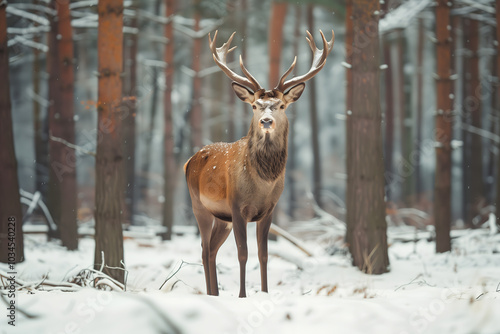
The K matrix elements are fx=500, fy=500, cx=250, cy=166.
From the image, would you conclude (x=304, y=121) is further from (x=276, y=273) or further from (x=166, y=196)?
(x=276, y=273)

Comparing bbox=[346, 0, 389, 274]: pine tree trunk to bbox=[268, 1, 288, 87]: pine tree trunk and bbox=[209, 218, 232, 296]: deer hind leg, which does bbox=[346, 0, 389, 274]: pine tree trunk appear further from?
bbox=[268, 1, 288, 87]: pine tree trunk

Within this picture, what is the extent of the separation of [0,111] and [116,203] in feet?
7.86

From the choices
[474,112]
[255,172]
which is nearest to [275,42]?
[474,112]

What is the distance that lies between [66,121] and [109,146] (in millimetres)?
3633

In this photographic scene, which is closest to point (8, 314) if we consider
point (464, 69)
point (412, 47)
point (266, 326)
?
point (266, 326)

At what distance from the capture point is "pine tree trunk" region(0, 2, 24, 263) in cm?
672

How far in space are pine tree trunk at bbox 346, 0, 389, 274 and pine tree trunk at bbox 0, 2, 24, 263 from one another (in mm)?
4601

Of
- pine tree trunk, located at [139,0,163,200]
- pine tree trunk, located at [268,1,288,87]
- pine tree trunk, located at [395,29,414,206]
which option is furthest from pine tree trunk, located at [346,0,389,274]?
pine tree trunk, located at [395,29,414,206]

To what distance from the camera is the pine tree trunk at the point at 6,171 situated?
265 inches

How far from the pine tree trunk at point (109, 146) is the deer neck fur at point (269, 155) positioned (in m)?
2.14

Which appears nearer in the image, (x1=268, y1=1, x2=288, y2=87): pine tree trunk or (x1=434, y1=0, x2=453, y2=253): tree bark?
(x1=434, y1=0, x2=453, y2=253): tree bark

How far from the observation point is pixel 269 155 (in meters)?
4.21

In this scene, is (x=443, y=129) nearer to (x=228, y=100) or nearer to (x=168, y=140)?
(x=168, y=140)

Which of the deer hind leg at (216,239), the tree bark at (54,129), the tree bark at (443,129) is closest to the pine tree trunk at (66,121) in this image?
the tree bark at (54,129)
